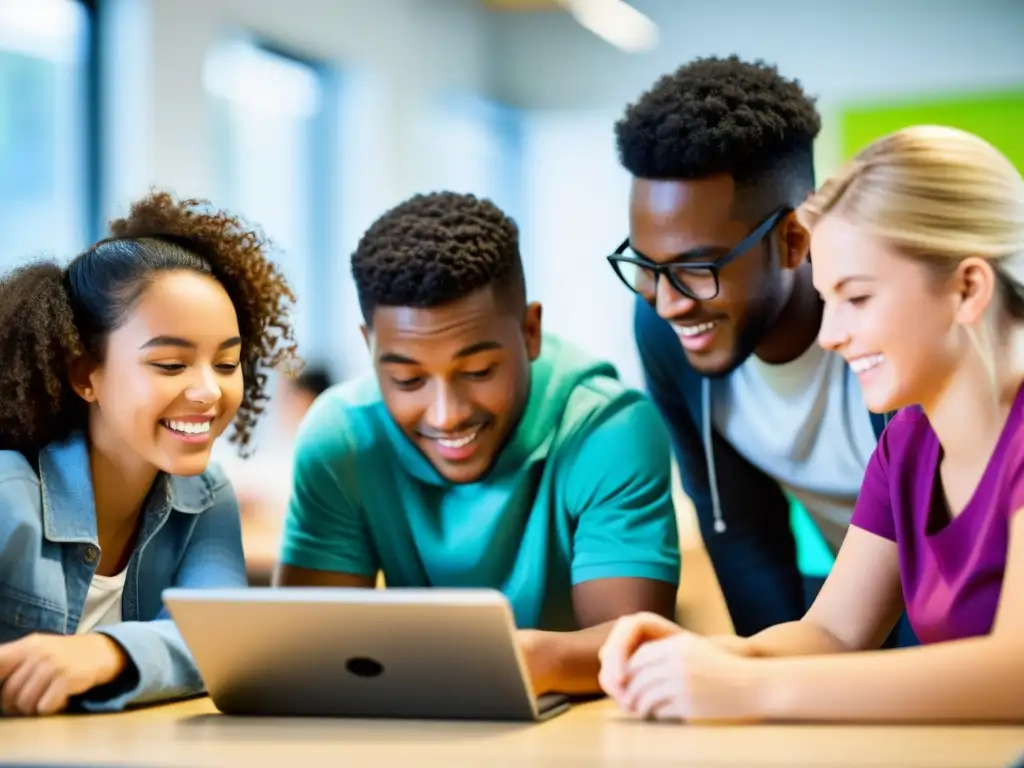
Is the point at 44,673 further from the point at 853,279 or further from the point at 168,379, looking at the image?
the point at 853,279

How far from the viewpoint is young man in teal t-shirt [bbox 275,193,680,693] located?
1.87 m

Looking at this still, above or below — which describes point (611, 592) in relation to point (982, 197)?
below

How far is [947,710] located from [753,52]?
284 inches

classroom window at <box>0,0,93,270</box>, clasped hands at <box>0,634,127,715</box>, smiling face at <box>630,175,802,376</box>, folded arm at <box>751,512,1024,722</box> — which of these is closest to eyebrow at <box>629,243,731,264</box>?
smiling face at <box>630,175,802,376</box>

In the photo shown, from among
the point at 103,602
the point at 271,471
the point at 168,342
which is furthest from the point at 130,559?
the point at 271,471

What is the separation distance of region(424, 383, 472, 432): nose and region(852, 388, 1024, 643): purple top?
22.1 inches

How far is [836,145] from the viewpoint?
7.86m

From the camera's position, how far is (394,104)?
768cm

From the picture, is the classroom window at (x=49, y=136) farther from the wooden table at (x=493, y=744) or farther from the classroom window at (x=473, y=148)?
the wooden table at (x=493, y=744)

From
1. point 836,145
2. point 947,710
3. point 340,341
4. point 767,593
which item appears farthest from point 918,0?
point 947,710

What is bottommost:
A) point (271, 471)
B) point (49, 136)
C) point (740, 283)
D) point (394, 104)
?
point (271, 471)

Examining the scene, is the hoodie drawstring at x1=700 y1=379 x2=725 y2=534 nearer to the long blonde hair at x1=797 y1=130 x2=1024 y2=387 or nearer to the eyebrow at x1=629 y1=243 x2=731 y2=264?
the eyebrow at x1=629 y1=243 x2=731 y2=264

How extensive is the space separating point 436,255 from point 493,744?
0.82 metres

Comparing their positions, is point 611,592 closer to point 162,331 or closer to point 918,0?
point 162,331
